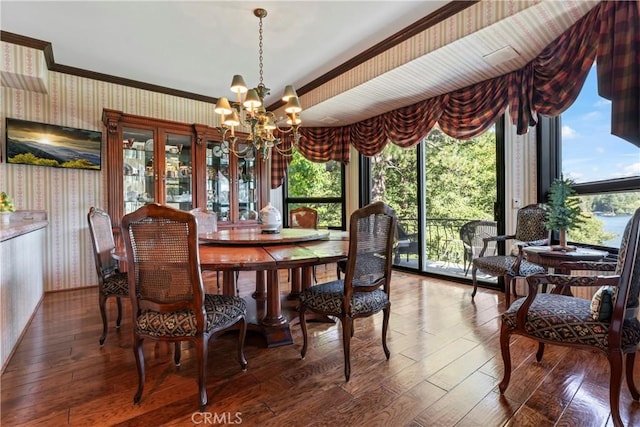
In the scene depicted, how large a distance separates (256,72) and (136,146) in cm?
176

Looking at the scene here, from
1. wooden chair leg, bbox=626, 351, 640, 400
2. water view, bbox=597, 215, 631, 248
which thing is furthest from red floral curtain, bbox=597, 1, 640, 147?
wooden chair leg, bbox=626, 351, 640, 400

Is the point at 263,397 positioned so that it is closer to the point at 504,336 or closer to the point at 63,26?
A: the point at 504,336

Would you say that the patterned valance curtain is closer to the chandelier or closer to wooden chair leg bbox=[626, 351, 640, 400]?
wooden chair leg bbox=[626, 351, 640, 400]

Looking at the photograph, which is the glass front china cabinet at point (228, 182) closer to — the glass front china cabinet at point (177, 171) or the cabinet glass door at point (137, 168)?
the glass front china cabinet at point (177, 171)

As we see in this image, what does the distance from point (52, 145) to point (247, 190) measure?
90.5 inches

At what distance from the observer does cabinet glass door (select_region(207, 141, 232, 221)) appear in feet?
14.2

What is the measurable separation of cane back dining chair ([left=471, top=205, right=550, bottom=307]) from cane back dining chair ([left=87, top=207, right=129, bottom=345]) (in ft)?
10.1

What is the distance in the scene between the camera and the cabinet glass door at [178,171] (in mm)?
4012

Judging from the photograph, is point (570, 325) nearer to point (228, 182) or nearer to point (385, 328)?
point (385, 328)

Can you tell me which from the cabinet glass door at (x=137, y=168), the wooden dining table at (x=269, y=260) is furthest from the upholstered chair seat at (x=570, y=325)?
the cabinet glass door at (x=137, y=168)

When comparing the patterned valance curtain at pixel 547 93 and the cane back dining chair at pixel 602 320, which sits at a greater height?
the patterned valance curtain at pixel 547 93

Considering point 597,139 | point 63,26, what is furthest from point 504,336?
point 63,26

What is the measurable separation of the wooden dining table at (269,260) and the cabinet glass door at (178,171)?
1988 mm

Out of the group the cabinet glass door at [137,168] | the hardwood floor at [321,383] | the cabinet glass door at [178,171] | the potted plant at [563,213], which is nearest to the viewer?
the hardwood floor at [321,383]
